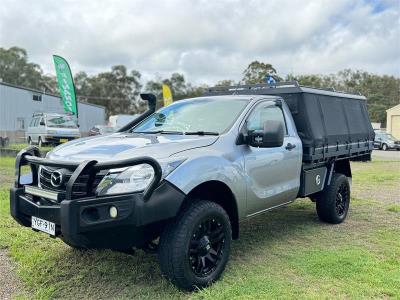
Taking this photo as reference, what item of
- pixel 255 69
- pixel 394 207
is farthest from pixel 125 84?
pixel 394 207

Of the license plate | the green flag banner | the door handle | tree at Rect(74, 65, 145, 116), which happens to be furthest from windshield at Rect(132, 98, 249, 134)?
tree at Rect(74, 65, 145, 116)

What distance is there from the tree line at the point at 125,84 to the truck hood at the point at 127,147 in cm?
5764

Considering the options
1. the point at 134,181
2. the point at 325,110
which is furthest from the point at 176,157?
the point at 325,110

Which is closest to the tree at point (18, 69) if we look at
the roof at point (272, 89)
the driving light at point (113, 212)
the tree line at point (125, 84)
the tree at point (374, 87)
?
the tree line at point (125, 84)

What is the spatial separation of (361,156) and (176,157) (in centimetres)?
476

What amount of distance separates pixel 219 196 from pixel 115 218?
4.18 feet

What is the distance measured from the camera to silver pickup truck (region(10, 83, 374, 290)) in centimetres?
328

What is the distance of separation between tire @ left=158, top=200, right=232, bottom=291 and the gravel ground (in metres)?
1.41

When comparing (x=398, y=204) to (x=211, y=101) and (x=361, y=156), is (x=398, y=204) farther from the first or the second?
(x=211, y=101)

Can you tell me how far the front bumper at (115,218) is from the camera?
3201 mm

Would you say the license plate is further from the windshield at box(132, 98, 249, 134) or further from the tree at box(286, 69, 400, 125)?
the tree at box(286, 69, 400, 125)

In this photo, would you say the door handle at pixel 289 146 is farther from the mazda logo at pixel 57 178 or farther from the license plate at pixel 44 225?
the license plate at pixel 44 225

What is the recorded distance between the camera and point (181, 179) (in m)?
3.51

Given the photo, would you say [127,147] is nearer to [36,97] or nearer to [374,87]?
[36,97]
